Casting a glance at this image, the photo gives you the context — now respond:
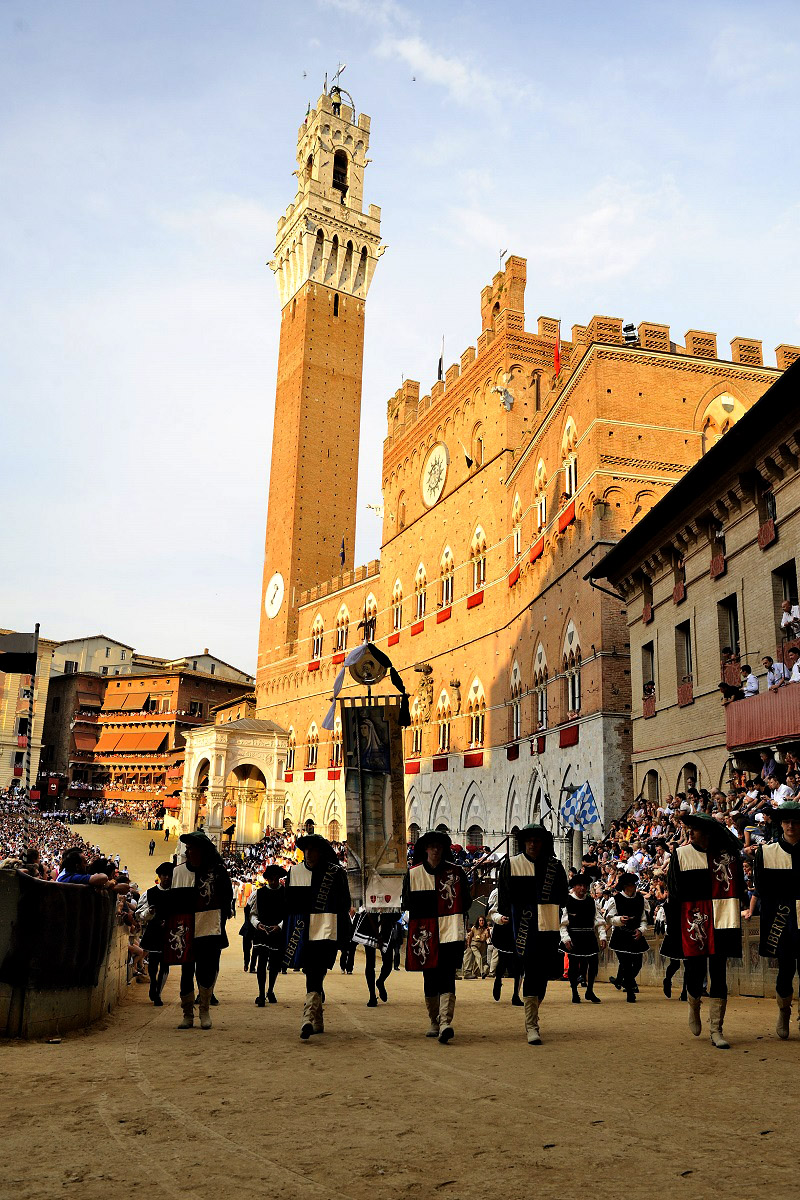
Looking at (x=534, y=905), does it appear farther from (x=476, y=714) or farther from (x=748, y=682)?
(x=476, y=714)

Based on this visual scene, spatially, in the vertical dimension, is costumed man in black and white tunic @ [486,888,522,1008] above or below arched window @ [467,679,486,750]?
below

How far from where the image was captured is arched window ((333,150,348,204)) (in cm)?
6912

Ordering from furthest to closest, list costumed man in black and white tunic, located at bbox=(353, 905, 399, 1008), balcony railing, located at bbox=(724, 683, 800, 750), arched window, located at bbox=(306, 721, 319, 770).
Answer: arched window, located at bbox=(306, 721, 319, 770), balcony railing, located at bbox=(724, 683, 800, 750), costumed man in black and white tunic, located at bbox=(353, 905, 399, 1008)

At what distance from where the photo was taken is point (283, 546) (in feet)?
202

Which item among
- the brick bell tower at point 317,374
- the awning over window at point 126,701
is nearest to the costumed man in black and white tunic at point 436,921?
the brick bell tower at point 317,374

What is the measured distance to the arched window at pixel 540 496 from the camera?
31000 mm

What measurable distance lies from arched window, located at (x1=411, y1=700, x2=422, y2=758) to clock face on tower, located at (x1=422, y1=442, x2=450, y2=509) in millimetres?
9336

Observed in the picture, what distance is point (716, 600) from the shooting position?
19016 millimetres

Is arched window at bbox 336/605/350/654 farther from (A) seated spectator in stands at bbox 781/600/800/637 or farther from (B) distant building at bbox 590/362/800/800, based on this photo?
(A) seated spectator in stands at bbox 781/600/800/637

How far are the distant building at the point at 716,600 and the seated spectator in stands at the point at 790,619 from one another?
0.12 feet

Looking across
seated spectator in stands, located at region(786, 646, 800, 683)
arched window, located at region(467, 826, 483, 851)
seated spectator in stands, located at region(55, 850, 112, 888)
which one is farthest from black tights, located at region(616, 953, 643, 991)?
arched window, located at region(467, 826, 483, 851)

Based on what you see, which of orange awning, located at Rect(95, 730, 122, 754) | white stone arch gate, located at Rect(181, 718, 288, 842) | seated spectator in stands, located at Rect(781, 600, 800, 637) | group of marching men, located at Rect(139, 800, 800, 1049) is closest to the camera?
group of marching men, located at Rect(139, 800, 800, 1049)

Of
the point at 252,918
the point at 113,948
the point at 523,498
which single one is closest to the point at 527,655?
the point at 523,498

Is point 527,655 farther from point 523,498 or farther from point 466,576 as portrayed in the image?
point 466,576
